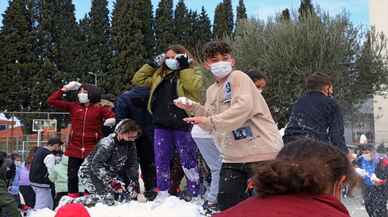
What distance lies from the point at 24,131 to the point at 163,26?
96.4 feet

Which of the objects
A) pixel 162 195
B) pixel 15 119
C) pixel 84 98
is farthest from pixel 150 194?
pixel 15 119

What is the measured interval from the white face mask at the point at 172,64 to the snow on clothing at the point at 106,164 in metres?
0.94

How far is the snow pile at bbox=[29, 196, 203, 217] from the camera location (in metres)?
4.90

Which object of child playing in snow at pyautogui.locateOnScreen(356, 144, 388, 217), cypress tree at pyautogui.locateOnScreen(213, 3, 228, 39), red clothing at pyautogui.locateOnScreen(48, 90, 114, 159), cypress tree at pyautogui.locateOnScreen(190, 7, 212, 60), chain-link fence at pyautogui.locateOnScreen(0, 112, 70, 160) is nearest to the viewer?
red clothing at pyautogui.locateOnScreen(48, 90, 114, 159)

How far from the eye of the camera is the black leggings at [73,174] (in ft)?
20.5

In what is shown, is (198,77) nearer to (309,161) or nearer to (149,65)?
(149,65)

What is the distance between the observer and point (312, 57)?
27391 mm

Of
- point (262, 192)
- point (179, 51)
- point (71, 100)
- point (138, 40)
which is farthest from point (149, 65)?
point (138, 40)

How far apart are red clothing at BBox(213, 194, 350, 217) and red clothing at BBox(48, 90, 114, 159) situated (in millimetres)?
4714

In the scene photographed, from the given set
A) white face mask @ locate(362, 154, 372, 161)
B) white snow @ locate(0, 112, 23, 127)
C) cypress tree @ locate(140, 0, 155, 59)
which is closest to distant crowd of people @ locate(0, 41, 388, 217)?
white face mask @ locate(362, 154, 372, 161)

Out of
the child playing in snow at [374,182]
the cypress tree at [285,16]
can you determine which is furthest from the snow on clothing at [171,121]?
the cypress tree at [285,16]

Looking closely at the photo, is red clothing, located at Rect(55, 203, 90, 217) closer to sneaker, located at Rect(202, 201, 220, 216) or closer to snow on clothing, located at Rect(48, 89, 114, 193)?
sneaker, located at Rect(202, 201, 220, 216)

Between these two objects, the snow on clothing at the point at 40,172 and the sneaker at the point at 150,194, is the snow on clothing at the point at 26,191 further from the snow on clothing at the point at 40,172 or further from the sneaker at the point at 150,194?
the sneaker at the point at 150,194

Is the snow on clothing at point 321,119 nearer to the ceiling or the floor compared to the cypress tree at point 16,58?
nearer to the floor
